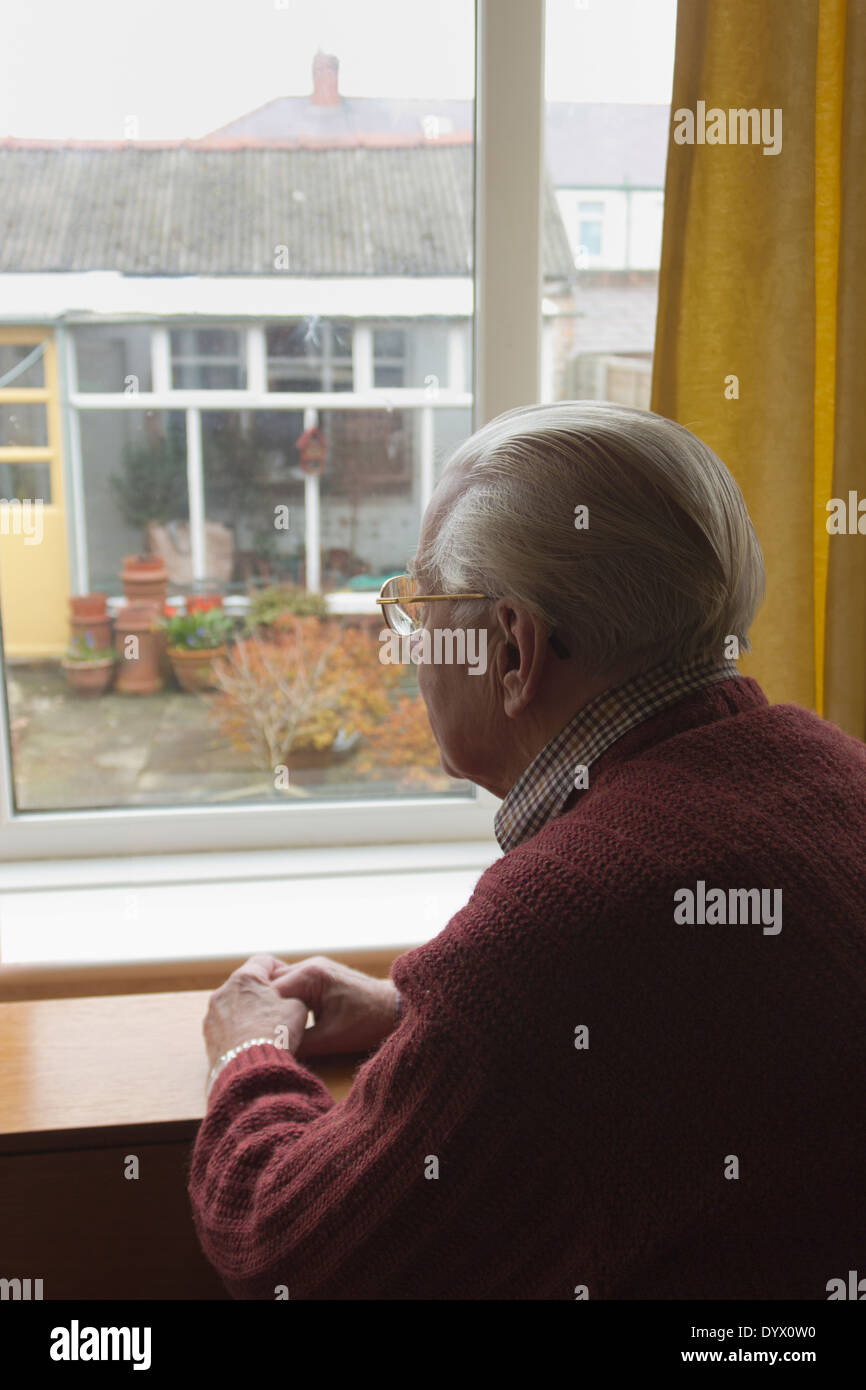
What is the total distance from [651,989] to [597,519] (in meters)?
0.36

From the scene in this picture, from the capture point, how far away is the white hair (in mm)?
953

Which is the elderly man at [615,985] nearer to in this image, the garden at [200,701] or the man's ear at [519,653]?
the man's ear at [519,653]

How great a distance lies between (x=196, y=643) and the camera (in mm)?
1912

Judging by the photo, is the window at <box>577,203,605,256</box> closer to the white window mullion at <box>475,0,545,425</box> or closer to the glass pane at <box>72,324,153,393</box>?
the white window mullion at <box>475,0,545,425</box>

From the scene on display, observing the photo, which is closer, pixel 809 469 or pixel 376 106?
pixel 809 469

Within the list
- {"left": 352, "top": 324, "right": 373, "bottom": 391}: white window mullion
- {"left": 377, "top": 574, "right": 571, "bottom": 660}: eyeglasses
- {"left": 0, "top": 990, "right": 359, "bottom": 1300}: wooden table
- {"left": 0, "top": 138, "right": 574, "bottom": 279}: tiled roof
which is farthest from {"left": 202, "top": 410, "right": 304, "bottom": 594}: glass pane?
{"left": 0, "top": 990, "right": 359, "bottom": 1300}: wooden table

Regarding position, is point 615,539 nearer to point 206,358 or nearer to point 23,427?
point 206,358

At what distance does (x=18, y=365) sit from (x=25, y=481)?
17cm

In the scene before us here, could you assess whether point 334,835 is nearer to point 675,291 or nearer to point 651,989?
point 675,291

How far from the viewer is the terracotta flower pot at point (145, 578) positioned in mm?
1883

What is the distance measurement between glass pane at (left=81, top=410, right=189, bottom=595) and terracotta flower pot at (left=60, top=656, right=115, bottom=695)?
0.12m

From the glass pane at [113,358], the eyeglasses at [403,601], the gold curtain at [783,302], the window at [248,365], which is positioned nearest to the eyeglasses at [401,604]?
the eyeglasses at [403,601]

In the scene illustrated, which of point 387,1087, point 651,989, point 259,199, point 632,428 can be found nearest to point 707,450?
point 632,428
